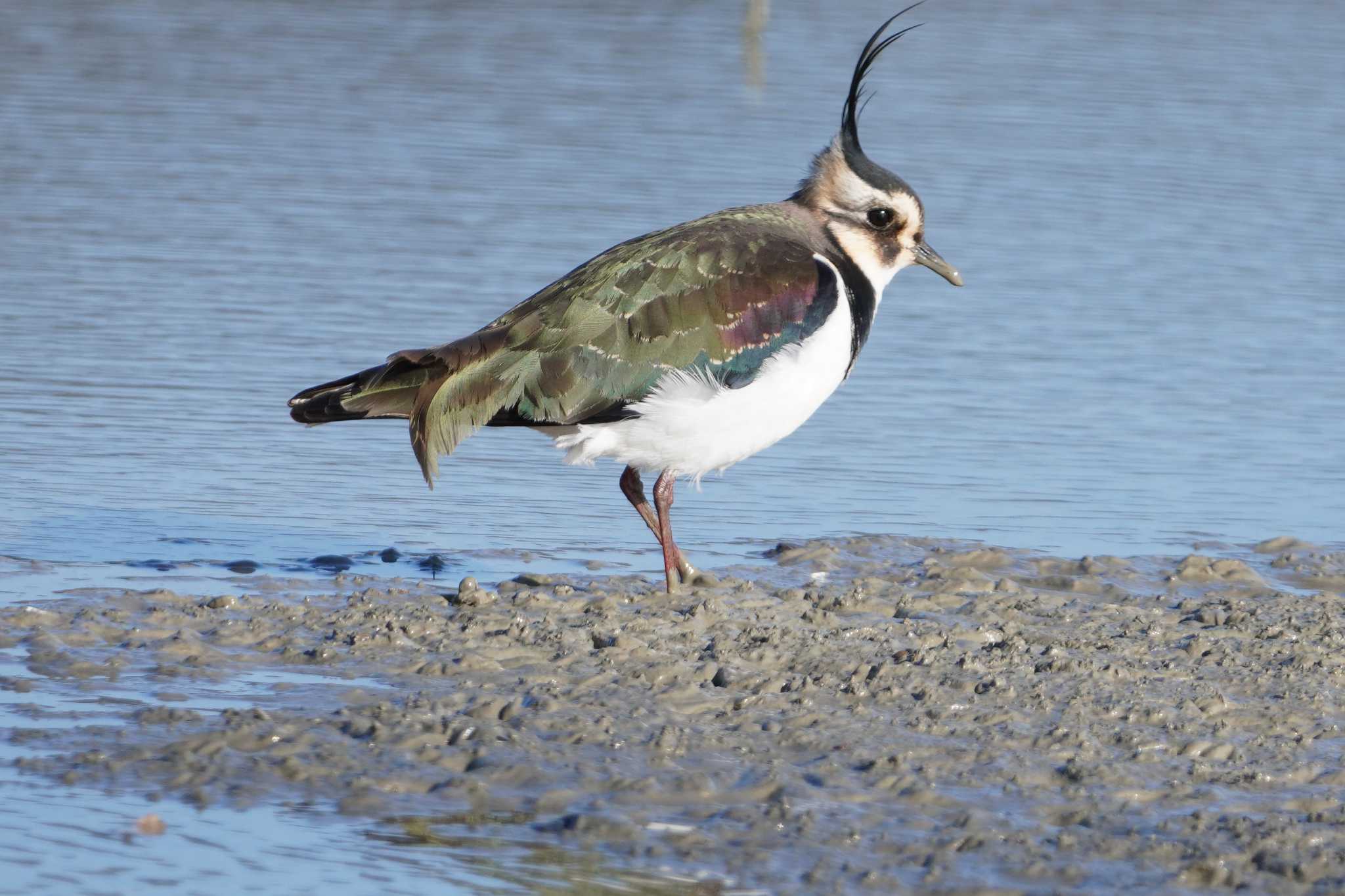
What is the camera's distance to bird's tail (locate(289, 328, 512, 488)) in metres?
7.97

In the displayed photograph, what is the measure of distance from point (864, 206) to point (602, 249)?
5701 mm

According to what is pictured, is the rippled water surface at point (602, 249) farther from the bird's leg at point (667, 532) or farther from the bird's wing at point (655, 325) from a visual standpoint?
the bird's wing at point (655, 325)

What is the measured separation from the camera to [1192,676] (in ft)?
24.0

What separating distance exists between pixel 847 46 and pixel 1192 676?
17.0m

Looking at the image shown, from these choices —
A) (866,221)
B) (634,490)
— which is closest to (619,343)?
(634,490)

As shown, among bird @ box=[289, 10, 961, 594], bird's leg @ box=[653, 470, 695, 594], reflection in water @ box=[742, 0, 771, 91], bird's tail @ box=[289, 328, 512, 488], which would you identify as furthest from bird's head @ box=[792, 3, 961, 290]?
reflection in water @ box=[742, 0, 771, 91]

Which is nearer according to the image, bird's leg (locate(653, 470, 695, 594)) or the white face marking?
bird's leg (locate(653, 470, 695, 594))

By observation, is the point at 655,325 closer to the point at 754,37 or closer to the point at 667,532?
the point at 667,532

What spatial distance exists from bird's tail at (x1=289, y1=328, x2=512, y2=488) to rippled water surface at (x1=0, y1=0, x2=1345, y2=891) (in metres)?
0.94

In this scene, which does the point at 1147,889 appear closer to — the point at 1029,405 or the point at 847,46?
the point at 1029,405

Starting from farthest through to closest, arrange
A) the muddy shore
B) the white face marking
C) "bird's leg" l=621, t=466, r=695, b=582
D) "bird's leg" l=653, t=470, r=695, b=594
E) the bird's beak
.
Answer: the bird's beak → the white face marking → "bird's leg" l=621, t=466, r=695, b=582 → "bird's leg" l=653, t=470, r=695, b=594 → the muddy shore

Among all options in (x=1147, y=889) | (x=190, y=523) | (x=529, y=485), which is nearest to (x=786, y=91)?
(x=529, y=485)

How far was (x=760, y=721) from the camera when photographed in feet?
21.8

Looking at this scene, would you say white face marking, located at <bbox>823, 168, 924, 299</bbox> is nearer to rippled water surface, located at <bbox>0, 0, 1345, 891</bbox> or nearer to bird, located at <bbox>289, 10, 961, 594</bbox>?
bird, located at <bbox>289, 10, 961, 594</bbox>
